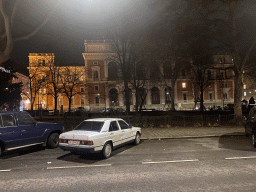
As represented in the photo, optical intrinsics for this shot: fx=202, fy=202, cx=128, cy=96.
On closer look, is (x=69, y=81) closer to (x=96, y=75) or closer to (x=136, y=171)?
(x=96, y=75)

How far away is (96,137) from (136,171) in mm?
2041

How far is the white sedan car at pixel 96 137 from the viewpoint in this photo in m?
7.31

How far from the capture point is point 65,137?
773 cm

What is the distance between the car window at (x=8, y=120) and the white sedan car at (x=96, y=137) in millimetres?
2392

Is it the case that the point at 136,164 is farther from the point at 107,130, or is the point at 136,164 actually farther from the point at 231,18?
the point at 231,18

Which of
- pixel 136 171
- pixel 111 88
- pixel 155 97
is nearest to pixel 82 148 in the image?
pixel 136 171

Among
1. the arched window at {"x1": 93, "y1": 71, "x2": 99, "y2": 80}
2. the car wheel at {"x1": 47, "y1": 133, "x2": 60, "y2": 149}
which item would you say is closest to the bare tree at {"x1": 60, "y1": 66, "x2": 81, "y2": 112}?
the arched window at {"x1": 93, "y1": 71, "x2": 99, "y2": 80}

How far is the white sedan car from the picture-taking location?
7309mm

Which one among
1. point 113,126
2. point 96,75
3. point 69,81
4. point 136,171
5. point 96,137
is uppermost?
point 96,75

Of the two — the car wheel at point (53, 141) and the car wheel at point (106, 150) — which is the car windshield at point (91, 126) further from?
the car wheel at point (53, 141)

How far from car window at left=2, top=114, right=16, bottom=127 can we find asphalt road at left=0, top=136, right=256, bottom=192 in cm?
137

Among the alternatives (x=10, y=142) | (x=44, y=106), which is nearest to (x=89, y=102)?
(x=44, y=106)

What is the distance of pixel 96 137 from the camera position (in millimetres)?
7402

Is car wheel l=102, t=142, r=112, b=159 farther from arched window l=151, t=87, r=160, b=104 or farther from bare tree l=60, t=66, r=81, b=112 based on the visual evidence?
arched window l=151, t=87, r=160, b=104
